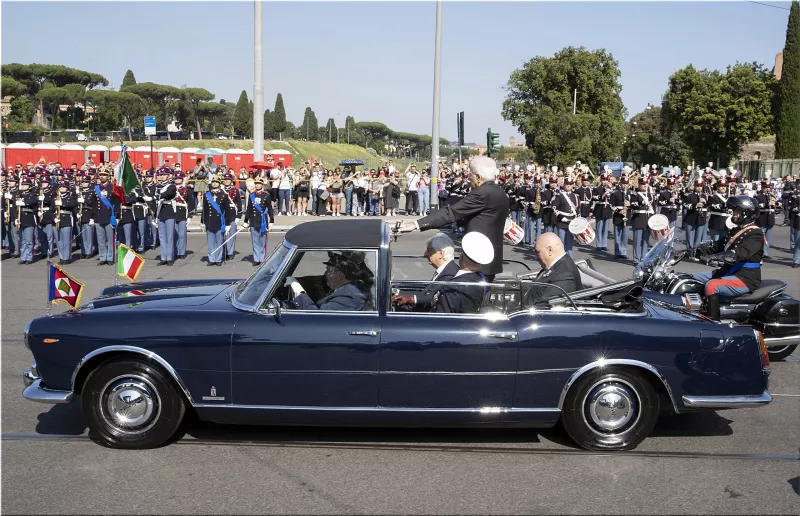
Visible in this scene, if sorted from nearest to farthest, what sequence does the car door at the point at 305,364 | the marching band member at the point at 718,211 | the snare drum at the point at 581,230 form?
the car door at the point at 305,364, the snare drum at the point at 581,230, the marching band member at the point at 718,211

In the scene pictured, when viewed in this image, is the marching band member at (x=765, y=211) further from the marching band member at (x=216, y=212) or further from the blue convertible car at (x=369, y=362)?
the blue convertible car at (x=369, y=362)

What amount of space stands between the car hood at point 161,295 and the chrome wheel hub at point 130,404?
56 cm

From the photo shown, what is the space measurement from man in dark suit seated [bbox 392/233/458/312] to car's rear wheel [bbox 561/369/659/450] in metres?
1.22

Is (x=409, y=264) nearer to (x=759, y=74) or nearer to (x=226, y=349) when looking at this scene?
(x=226, y=349)

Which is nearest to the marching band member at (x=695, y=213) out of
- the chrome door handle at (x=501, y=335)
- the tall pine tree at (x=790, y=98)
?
the chrome door handle at (x=501, y=335)

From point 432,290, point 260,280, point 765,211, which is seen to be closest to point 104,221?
point 260,280

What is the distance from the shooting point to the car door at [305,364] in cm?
499

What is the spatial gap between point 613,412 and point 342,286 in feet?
6.92

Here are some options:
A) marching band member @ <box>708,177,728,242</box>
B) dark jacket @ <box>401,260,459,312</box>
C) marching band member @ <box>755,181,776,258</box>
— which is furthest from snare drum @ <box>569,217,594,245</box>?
marching band member @ <box>755,181,776,258</box>

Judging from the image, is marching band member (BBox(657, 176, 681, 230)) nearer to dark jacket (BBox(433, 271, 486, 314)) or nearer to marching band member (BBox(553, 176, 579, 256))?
marching band member (BBox(553, 176, 579, 256))

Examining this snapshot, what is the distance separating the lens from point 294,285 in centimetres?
529

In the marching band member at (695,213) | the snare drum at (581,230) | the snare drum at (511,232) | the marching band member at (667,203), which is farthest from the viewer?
the marching band member at (667,203)

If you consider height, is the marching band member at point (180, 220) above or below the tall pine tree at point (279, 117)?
below

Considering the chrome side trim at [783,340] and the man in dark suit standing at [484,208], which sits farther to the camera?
the chrome side trim at [783,340]
